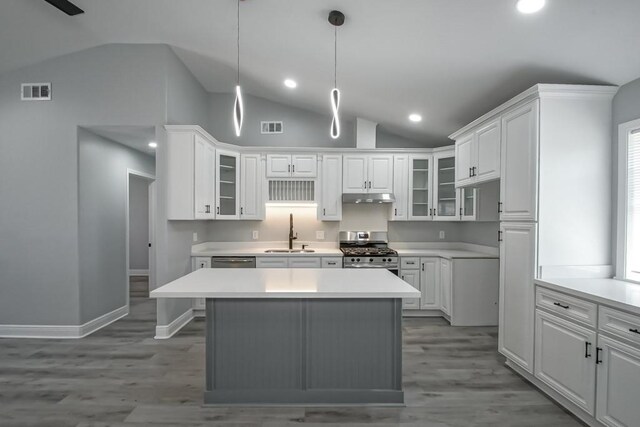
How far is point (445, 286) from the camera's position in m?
4.30

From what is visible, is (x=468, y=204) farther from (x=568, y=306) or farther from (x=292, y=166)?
(x=292, y=166)

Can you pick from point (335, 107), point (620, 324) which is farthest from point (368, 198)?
point (620, 324)

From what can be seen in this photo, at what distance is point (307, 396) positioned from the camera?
7.85 ft

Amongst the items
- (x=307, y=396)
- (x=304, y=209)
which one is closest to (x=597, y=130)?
(x=307, y=396)

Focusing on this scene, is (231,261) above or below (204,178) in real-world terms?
below

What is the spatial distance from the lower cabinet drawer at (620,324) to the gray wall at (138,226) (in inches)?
304

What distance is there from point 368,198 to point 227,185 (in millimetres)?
2072

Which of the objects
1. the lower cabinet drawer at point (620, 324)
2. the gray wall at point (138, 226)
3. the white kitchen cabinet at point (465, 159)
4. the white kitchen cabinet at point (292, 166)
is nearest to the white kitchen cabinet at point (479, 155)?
the white kitchen cabinet at point (465, 159)

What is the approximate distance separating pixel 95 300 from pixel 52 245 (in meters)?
0.83

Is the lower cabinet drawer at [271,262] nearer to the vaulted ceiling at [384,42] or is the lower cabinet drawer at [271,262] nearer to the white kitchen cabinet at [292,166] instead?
the white kitchen cabinet at [292,166]

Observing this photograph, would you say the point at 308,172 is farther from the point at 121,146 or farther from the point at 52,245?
the point at 52,245

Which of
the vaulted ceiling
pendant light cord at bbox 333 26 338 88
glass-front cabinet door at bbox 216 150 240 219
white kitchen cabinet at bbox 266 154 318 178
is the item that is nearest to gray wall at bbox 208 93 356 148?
white kitchen cabinet at bbox 266 154 318 178

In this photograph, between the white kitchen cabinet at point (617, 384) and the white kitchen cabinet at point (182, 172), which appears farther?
the white kitchen cabinet at point (182, 172)

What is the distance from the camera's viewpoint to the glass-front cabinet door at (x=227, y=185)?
4633mm
